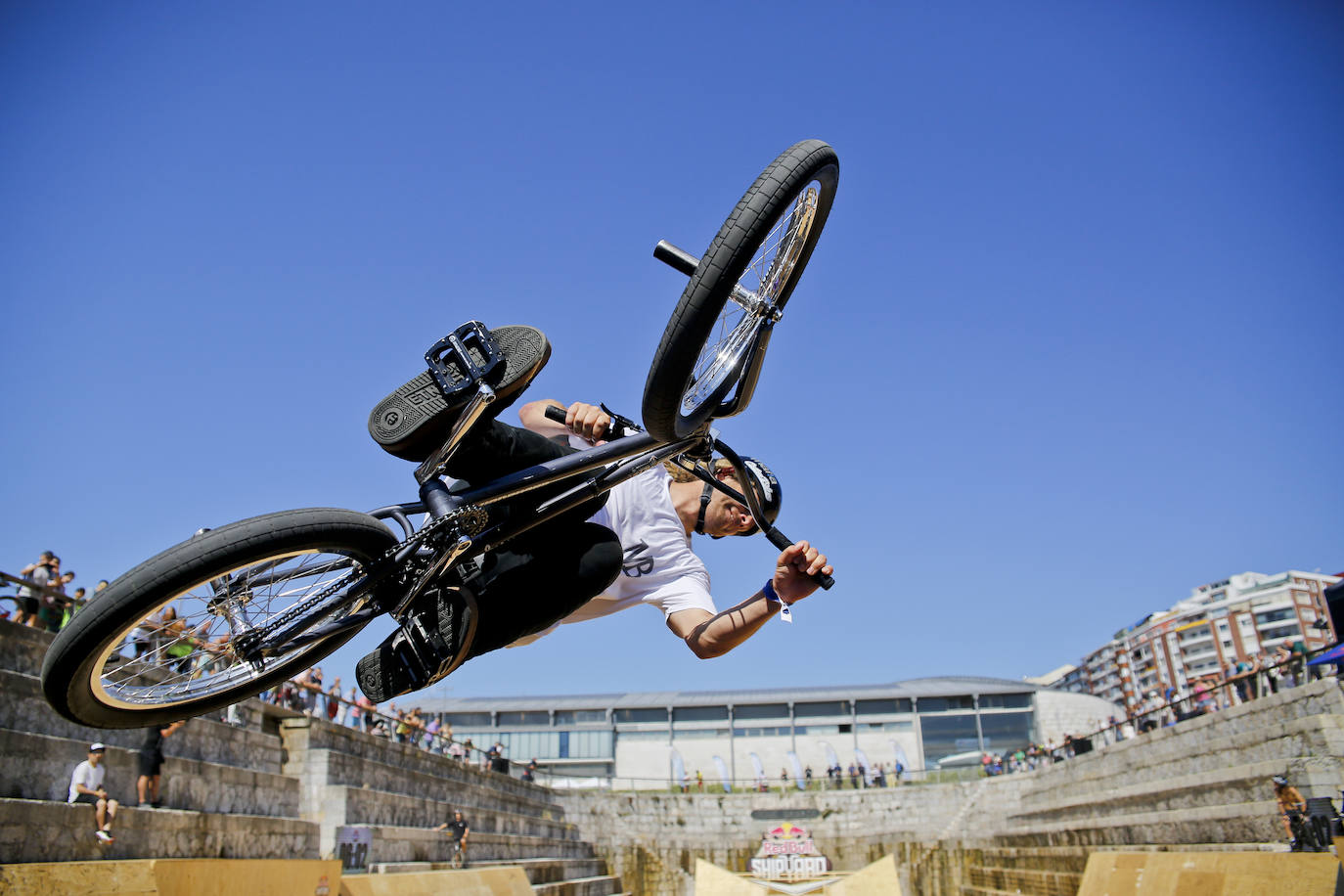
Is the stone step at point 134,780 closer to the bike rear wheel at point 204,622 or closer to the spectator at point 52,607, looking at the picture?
the spectator at point 52,607

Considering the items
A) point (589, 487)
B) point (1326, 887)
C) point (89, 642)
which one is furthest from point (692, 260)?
point (1326, 887)

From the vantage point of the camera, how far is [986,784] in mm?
31844

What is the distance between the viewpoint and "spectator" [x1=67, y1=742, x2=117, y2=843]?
9.20 meters

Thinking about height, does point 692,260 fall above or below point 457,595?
above

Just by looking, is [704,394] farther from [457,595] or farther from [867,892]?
[867,892]

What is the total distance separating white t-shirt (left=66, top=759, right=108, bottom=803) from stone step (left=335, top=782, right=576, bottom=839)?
226 inches

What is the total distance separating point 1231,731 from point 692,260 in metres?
16.9

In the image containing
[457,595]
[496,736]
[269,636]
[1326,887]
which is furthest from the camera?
[496,736]

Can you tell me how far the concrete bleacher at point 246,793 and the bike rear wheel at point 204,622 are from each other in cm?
582

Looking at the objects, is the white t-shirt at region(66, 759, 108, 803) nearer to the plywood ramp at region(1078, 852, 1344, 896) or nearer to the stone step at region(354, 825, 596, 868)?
the stone step at region(354, 825, 596, 868)

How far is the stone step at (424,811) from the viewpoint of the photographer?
48.6ft

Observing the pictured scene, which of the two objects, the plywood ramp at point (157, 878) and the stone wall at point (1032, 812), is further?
the stone wall at point (1032, 812)

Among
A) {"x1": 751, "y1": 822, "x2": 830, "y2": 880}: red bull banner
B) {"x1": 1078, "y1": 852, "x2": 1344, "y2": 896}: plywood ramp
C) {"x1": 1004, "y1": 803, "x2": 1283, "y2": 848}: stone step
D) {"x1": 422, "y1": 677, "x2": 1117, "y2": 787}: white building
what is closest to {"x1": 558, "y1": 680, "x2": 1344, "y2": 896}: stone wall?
{"x1": 1004, "y1": 803, "x2": 1283, "y2": 848}: stone step

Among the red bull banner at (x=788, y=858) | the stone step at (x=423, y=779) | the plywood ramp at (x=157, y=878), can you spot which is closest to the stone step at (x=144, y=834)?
the stone step at (x=423, y=779)
